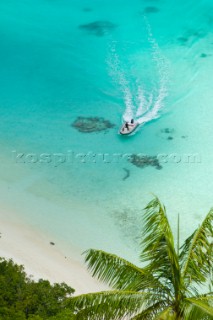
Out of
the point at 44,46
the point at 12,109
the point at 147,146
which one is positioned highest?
the point at 44,46

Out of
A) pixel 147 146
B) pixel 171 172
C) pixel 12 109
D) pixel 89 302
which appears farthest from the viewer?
pixel 12 109

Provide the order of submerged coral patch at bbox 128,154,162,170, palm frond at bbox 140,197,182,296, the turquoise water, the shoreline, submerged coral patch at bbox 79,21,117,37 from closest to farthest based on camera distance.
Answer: palm frond at bbox 140,197,182,296 < the shoreline < the turquoise water < submerged coral patch at bbox 128,154,162,170 < submerged coral patch at bbox 79,21,117,37

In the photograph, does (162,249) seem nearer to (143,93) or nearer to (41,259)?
(41,259)

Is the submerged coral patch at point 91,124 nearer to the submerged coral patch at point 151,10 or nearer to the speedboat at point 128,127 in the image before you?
the speedboat at point 128,127

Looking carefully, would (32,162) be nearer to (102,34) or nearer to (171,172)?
(171,172)

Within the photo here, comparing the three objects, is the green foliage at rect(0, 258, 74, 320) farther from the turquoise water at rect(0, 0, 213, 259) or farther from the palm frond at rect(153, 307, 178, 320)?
the turquoise water at rect(0, 0, 213, 259)

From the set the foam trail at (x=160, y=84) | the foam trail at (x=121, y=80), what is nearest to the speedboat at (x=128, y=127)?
the foam trail at (x=160, y=84)

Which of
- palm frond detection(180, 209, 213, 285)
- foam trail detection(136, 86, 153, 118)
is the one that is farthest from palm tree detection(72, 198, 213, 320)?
foam trail detection(136, 86, 153, 118)

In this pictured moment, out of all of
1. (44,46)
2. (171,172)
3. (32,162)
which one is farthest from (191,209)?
(44,46)
